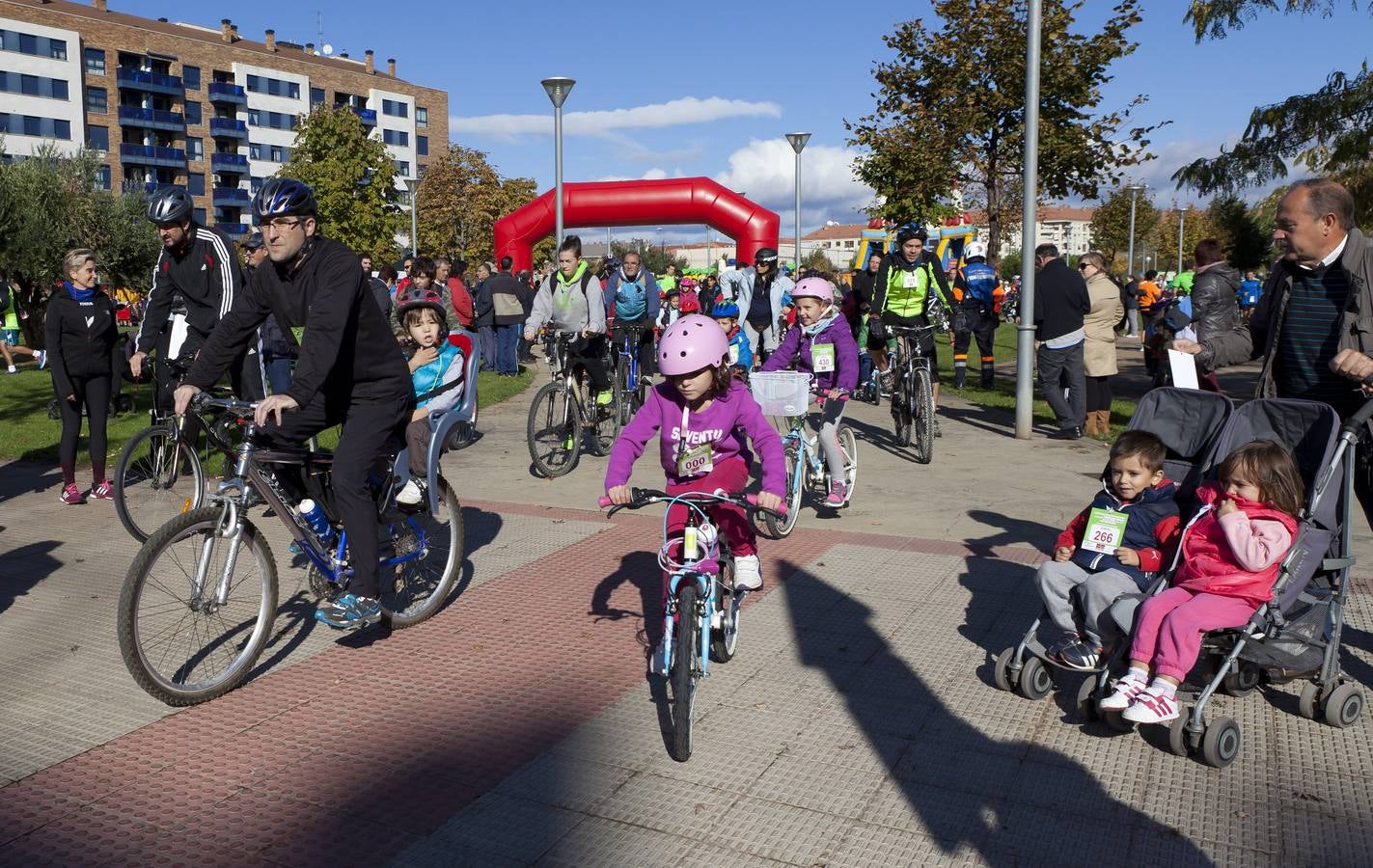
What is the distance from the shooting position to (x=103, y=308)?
8.69 metres

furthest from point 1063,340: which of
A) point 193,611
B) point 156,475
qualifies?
point 193,611

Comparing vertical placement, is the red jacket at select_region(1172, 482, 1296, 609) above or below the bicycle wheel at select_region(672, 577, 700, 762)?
above

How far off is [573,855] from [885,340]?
9.73m

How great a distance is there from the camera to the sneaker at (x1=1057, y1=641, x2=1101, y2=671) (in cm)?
453

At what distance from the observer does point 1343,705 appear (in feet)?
14.4

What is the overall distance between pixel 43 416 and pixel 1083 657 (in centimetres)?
1420

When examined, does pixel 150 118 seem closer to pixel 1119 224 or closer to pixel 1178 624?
pixel 1119 224

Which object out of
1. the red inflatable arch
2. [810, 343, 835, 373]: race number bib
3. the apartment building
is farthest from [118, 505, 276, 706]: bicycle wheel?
the apartment building

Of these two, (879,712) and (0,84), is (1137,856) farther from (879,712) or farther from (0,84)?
(0,84)

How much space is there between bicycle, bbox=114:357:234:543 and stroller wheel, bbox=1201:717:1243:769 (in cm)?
580

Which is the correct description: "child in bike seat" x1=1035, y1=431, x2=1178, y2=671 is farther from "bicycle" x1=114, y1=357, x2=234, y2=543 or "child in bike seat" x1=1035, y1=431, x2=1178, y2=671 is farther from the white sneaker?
"bicycle" x1=114, y1=357, x2=234, y2=543

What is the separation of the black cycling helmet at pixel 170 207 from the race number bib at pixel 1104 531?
5665 mm

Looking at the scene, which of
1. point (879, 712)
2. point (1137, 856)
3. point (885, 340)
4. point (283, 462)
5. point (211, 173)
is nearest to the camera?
point (1137, 856)

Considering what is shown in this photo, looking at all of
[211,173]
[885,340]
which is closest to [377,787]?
[885,340]
